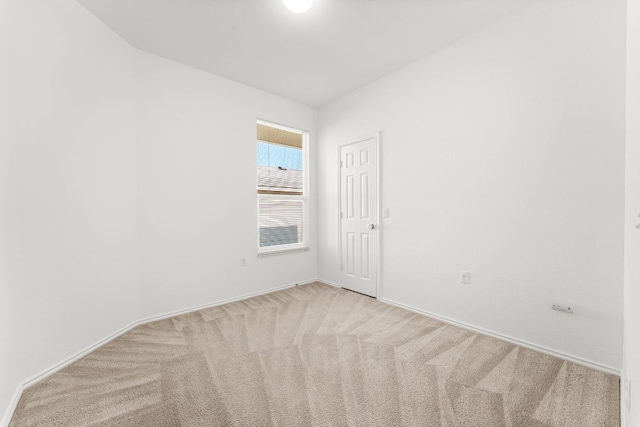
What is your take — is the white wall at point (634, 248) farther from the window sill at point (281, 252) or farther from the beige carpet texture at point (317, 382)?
the window sill at point (281, 252)

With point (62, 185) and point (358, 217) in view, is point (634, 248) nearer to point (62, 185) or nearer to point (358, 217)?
point (358, 217)

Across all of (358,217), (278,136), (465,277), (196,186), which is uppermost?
(278,136)

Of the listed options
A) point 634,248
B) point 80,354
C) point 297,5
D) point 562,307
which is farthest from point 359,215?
point 80,354

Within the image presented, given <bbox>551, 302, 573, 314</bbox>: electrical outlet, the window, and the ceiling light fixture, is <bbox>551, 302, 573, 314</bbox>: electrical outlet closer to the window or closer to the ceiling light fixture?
the window

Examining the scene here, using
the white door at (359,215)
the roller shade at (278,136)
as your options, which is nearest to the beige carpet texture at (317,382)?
the white door at (359,215)

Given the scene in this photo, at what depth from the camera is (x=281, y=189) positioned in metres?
4.04

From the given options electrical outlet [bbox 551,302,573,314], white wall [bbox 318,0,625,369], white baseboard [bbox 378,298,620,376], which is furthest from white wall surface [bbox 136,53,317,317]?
electrical outlet [bbox 551,302,573,314]

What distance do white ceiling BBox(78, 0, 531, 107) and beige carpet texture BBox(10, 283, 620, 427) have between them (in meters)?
2.87

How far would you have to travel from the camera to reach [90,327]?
227cm

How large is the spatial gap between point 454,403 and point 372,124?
3.02m

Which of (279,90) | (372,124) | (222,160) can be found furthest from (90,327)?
(372,124)

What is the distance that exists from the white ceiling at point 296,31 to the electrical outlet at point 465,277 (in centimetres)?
234

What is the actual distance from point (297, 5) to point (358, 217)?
248 centimetres

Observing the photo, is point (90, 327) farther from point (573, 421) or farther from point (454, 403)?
point (573, 421)
